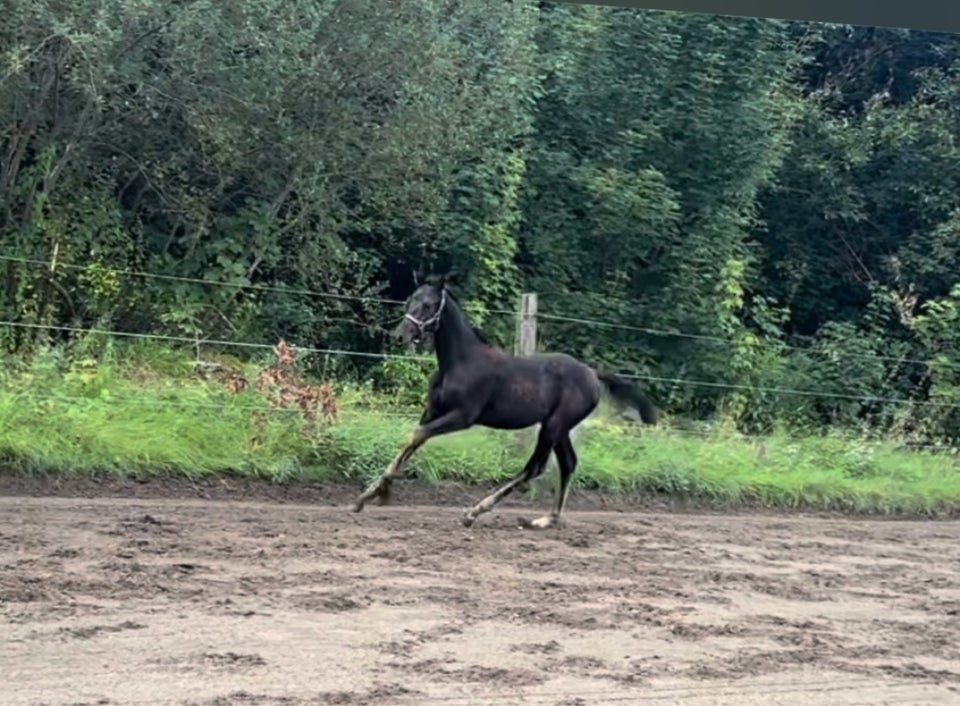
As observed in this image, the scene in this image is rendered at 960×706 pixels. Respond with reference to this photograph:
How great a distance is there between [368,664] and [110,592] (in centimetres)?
118

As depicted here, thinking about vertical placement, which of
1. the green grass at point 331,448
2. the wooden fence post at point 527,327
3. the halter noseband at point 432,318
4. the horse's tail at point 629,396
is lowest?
the green grass at point 331,448

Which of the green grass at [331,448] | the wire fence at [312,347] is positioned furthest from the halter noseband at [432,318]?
the wire fence at [312,347]

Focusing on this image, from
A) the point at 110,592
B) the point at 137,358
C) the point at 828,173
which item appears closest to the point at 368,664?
the point at 110,592

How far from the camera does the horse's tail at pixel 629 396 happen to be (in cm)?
715

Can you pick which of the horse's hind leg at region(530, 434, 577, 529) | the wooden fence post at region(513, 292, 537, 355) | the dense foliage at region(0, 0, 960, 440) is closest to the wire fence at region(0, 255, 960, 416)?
the dense foliage at region(0, 0, 960, 440)

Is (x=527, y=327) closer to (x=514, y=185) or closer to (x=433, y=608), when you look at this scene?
(x=514, y=185)

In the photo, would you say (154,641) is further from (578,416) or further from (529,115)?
(529,115)

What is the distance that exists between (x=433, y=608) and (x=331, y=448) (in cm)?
291

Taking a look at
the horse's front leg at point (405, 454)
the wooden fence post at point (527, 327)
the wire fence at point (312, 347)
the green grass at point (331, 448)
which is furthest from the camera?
the wire fence at point (312, 347)

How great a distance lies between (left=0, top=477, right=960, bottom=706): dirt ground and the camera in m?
3.81

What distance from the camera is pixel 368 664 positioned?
3.98 metres

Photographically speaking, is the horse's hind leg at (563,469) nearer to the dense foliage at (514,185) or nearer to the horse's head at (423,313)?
the horse's head at (423,313)

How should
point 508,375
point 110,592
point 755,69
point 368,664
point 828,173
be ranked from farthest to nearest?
point 828,173 < point 755,69 < point 508,375 < point 110,592 < point 368,664

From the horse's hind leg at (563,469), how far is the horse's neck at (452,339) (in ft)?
2.35
